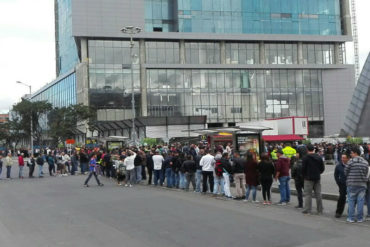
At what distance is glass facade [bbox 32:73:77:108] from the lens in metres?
73.7

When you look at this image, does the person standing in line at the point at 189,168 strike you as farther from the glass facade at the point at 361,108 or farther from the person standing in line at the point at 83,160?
the glass facade at the point at 361,108

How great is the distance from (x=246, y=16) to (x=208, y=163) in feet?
194

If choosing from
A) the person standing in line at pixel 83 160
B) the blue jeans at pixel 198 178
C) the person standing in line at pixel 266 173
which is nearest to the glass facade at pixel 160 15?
the person standing in line at pixel 83 160

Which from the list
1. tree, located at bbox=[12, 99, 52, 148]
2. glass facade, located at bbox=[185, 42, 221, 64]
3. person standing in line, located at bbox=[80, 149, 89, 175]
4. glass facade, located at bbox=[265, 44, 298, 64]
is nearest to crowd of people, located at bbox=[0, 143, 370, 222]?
person standing in line, located at bbox=[80, 149, 89, 175]

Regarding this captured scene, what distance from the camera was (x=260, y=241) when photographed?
8172 millimetres

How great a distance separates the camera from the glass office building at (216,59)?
66.1m

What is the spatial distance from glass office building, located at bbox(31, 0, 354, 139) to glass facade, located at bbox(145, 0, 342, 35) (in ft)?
0.53

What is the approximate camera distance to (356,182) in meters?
9.80

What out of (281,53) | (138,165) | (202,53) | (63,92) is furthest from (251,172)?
(63,92)

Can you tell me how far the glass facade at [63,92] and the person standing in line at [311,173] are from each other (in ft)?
212

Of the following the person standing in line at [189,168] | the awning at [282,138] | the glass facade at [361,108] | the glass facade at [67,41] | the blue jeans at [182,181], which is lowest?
the blue jeans at [182,181]

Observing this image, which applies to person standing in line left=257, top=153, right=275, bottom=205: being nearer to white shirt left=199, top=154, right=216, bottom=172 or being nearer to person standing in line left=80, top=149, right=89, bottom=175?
white shirt left=199, top=154, right=216, bottom=172

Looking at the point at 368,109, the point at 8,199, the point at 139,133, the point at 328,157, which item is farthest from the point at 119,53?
the point at 8,199

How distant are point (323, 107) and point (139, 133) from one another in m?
37.5
